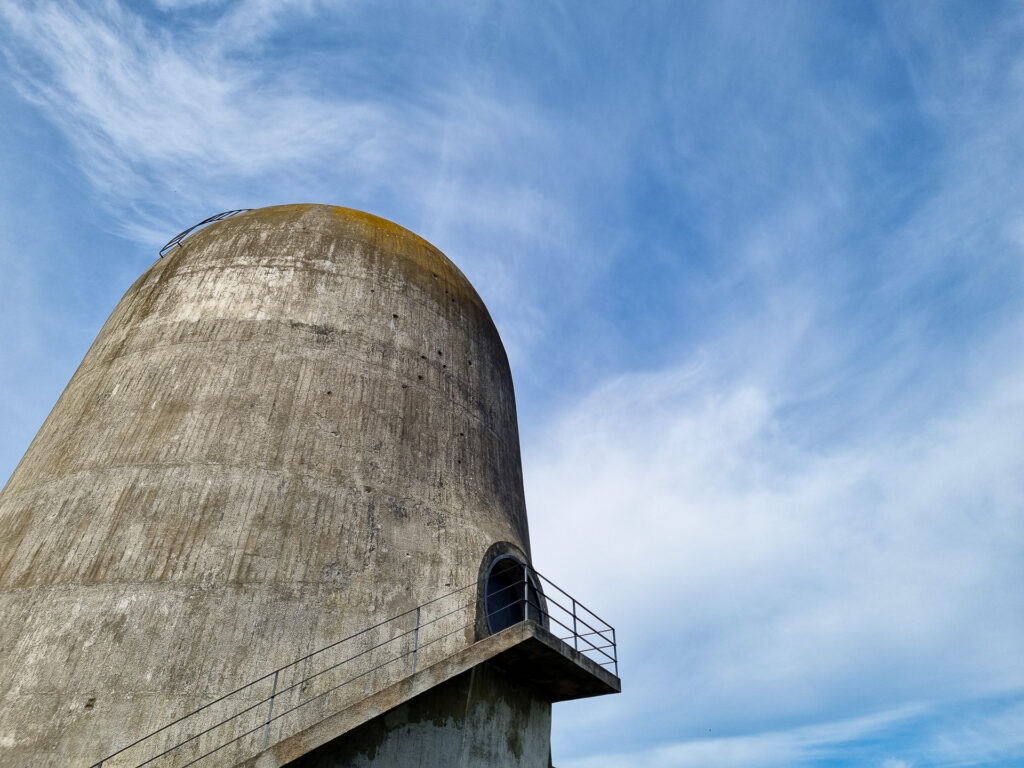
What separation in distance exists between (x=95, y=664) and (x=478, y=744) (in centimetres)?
483

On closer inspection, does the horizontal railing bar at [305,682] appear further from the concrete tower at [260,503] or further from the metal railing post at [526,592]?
the metal railing post at [526,592]

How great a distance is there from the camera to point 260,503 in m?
10.1

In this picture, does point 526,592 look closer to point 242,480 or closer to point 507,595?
point 507,595

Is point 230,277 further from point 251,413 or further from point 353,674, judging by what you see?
point 353,674

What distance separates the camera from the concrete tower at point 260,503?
8570 millimetres

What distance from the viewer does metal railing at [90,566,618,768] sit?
8109 millimetres

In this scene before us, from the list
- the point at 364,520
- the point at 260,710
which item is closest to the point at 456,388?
the point at 364,520

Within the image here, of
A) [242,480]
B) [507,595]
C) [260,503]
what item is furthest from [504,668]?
[242,480]

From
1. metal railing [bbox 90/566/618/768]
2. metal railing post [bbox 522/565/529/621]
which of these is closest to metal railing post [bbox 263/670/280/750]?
metal railing [bbox 90/566/618/768]

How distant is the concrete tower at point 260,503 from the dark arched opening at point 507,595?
0.45 m

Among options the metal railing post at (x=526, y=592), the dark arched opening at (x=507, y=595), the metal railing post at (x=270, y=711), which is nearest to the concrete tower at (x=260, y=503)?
the metal railing post at (x=270, y=711)

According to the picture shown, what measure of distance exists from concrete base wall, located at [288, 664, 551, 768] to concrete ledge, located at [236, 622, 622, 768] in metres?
0.36

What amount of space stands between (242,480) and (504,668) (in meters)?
4.58

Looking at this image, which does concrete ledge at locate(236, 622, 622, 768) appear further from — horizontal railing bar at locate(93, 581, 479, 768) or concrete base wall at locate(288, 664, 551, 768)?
horizontal railing bar at locate(93, 581, 479, 768)
